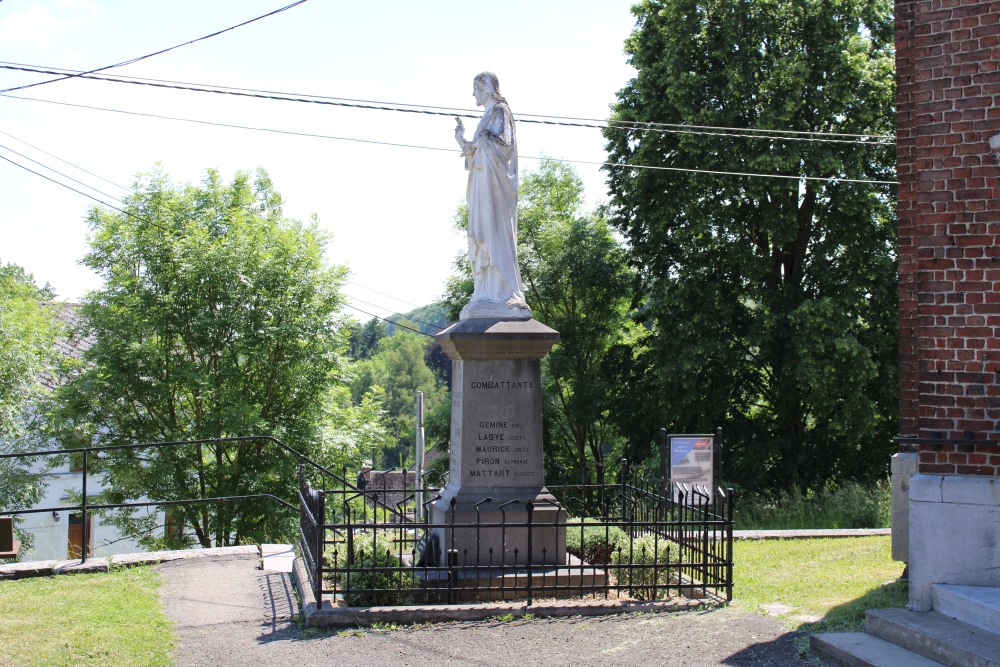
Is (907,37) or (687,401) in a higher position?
(907,37)

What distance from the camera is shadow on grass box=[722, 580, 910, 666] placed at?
650 centimetres

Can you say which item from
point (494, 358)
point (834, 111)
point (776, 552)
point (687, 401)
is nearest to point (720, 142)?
point (834, 111)

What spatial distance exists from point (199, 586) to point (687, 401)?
42.2ft

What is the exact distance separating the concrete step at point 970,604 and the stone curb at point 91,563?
22.7 ft

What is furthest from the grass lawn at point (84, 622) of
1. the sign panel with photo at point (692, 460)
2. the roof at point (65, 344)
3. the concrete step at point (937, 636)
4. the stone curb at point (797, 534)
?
the roof at point (65, 344)

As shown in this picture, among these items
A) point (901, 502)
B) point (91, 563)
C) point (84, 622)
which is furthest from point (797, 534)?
point (84, 622)

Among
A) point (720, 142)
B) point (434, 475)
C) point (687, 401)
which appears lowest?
point (434, 475)

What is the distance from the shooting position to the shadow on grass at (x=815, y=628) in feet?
21.3

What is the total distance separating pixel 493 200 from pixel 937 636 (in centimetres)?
535

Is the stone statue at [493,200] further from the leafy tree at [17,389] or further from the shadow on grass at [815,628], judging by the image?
the leafy tree at [17,389]

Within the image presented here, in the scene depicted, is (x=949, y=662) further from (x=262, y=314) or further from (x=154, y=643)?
(x=262, y=314)

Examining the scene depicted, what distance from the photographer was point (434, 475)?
23672mm

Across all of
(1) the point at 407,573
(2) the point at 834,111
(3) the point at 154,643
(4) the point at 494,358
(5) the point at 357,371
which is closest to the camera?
(3) the point at 154,643

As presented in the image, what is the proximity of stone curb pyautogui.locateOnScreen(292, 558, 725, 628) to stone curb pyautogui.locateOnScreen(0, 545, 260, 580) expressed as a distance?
9.55 ft
